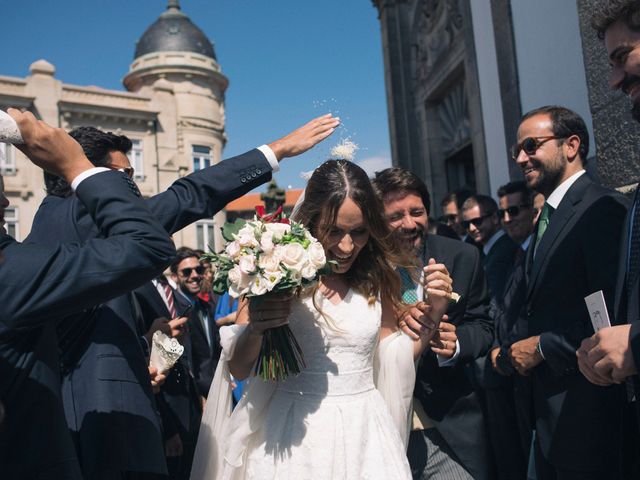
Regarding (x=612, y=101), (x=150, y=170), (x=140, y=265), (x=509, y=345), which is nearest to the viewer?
(x=140, y=265)

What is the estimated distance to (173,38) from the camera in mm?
34156

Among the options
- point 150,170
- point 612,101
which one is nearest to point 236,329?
point 612,101

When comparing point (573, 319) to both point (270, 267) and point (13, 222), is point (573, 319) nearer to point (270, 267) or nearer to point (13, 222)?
point (270, 267)

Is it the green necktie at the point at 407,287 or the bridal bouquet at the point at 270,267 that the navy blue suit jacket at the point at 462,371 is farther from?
the bridal bouquet at the point at 270,267

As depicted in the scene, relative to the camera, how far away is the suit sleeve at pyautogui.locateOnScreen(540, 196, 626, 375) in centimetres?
276

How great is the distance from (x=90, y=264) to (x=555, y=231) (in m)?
2.36

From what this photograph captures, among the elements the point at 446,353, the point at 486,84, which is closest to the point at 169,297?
the point at 446,353

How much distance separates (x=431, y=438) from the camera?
314 cm

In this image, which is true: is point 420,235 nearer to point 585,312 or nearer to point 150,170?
point 585,312

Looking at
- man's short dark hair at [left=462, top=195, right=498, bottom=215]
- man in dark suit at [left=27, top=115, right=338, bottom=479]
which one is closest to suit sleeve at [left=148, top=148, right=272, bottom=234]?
man in dark suit at [left=27, top=115, right=338, bottom=479]

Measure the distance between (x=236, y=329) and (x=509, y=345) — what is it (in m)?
1.69

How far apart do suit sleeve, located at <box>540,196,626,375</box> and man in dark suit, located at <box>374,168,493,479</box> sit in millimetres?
514

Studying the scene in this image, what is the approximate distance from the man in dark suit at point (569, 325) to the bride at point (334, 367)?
2.04 ft

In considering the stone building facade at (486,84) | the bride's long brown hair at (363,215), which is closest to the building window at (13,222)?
the stone building facade at (486,84)
